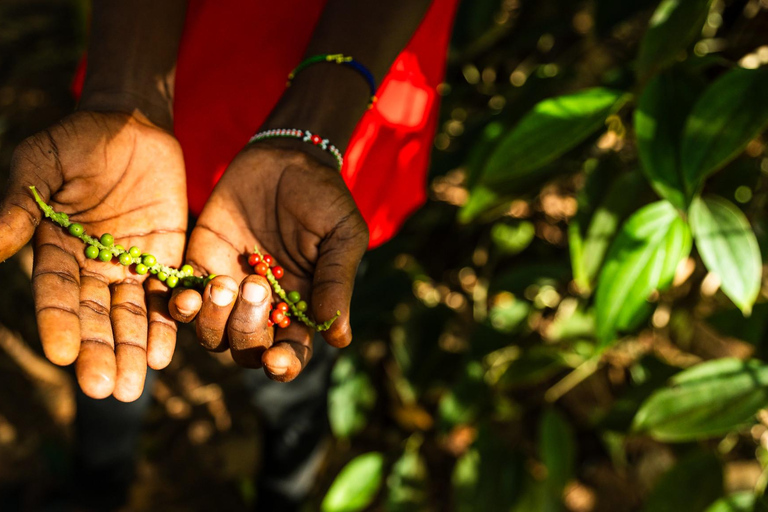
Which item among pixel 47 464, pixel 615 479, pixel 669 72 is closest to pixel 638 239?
pixel 669 72

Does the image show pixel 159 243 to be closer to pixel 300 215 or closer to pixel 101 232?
pixel 101 232

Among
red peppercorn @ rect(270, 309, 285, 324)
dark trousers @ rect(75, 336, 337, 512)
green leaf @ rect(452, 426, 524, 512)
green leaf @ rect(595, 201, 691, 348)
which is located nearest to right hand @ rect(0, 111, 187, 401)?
red peppercorn @ rect(270, 309, 285, 324)

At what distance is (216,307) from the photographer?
1.88 ft

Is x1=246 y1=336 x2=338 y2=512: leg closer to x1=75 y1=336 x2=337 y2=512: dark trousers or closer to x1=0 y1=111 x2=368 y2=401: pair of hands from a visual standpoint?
x1=75 y1=336 x2=337 y2=512: dark trousers

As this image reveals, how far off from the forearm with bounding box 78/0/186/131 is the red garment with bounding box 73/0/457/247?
42 mm

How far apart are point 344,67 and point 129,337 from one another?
40cm

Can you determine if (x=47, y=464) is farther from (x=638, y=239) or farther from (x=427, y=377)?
(x=638, y=239)

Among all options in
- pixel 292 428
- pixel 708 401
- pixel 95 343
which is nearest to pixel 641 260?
pixel 708 401

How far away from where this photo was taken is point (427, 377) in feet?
3.66

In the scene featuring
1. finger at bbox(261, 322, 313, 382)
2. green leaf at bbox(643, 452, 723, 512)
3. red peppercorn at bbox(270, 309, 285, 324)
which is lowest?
green leaf at bbox(643, 452, 723, 512)

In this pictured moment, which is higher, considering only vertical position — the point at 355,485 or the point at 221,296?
the point at 221,296

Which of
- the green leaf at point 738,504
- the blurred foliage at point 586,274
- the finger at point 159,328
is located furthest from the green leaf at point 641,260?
the finger at point 159,328

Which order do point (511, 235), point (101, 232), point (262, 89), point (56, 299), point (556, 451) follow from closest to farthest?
point (56, 299), point (101, 232), point (262, 89), point (556, 451), point (511, 235)

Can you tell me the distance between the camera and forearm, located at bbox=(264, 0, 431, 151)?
691mm
